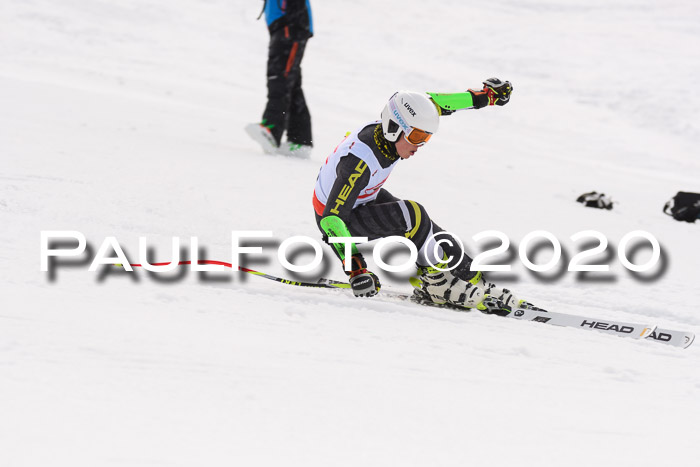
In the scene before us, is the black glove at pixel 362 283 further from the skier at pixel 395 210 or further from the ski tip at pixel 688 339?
the ski tip at pixel 688 339

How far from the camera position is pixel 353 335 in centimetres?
276

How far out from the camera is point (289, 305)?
10.0 ft

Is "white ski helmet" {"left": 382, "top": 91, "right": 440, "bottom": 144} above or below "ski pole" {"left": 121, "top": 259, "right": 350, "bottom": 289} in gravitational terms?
above

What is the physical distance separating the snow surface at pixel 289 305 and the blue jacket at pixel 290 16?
1187 millimetres

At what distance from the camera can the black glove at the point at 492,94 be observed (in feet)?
12.2

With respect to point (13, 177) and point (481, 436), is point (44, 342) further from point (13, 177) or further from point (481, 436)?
point (13, 177)

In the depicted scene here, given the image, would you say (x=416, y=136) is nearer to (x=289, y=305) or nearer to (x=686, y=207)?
(x=289, y=305)

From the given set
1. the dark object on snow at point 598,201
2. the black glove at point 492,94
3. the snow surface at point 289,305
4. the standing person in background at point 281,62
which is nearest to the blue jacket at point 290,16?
the standing person in background at point 281,62

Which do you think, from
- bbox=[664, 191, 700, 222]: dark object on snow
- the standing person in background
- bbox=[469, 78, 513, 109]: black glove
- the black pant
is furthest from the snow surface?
bbox=[469, 78, 513, 109]: black glove

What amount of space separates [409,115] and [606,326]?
1.42m

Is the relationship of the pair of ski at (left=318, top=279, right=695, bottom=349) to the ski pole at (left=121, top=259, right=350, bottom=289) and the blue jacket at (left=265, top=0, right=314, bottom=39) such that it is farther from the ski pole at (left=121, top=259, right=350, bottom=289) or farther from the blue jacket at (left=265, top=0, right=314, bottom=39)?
the blue jacket at (left=265, top=0, right=314, bottom=39)

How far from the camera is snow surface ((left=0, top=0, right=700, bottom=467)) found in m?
1.92

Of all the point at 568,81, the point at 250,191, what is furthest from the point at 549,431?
the point at 568,81

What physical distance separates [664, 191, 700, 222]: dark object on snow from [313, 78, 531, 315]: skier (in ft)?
10.0
